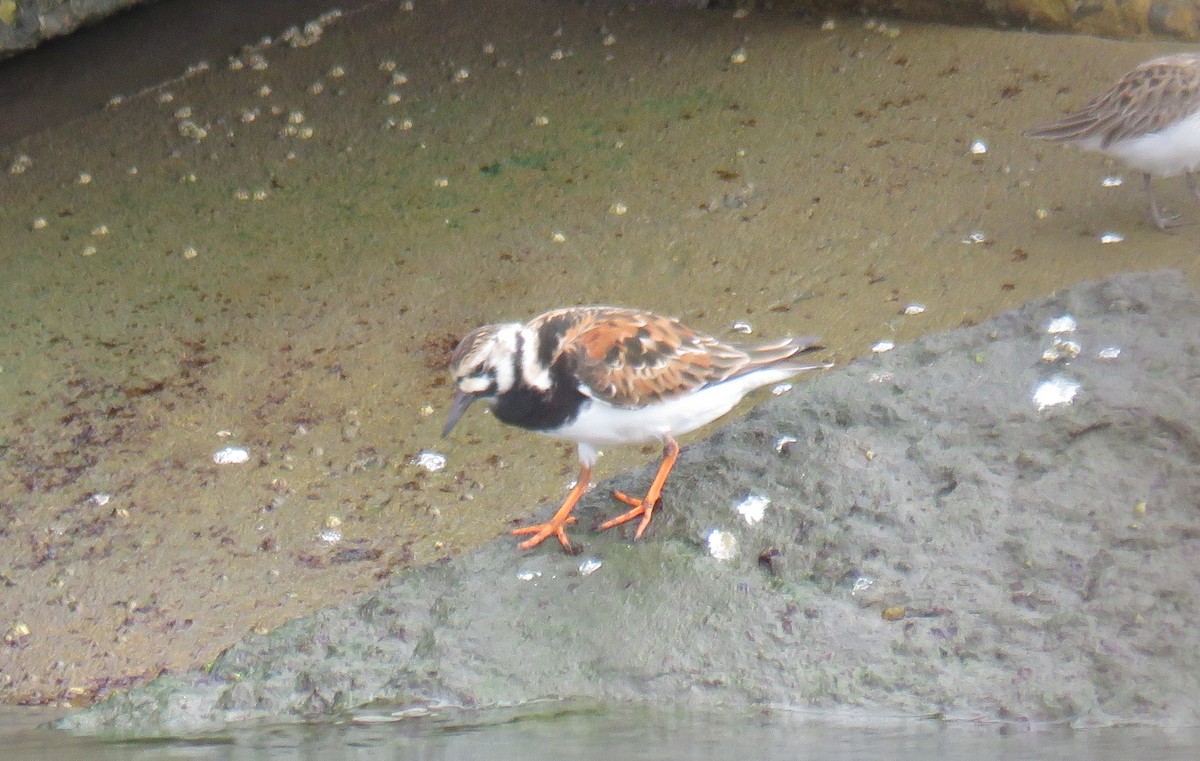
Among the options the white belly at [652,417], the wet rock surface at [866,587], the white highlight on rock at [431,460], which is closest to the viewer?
the wet rock surface at [866,587]

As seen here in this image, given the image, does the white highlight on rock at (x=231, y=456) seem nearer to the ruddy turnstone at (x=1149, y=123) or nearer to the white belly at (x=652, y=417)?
the white belly at (x=652, y=417)

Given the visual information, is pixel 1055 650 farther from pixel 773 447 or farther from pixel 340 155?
pixel 340 155

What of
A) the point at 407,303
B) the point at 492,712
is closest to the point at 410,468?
the point at 407,303

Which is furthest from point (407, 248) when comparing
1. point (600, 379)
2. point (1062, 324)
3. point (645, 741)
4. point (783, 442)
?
point (645, 741)

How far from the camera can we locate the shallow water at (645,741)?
3012mm

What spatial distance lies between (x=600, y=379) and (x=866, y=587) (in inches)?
40.9

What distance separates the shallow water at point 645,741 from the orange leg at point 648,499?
731 mm

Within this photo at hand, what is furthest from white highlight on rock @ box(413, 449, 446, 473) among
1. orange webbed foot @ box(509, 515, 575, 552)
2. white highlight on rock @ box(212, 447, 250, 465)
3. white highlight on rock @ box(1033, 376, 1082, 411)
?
white highlight on rock @ box(1033, 376, 1082, 411)

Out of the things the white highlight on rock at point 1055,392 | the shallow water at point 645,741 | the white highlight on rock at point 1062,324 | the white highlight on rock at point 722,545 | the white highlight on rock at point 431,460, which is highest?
the shallow water at point 645,741

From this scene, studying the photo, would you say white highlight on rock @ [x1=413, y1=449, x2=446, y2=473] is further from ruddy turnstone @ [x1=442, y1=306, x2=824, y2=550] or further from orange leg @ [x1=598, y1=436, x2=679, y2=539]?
orange leg @ [x1=598, y1=436, x2=679, y2=539]

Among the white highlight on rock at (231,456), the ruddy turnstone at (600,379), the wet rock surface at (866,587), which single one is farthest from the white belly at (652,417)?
the white highlight on rock at (231,456)

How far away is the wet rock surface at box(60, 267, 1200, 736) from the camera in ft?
11.0

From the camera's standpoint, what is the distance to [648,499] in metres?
3.99

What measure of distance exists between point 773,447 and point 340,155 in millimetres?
4083
